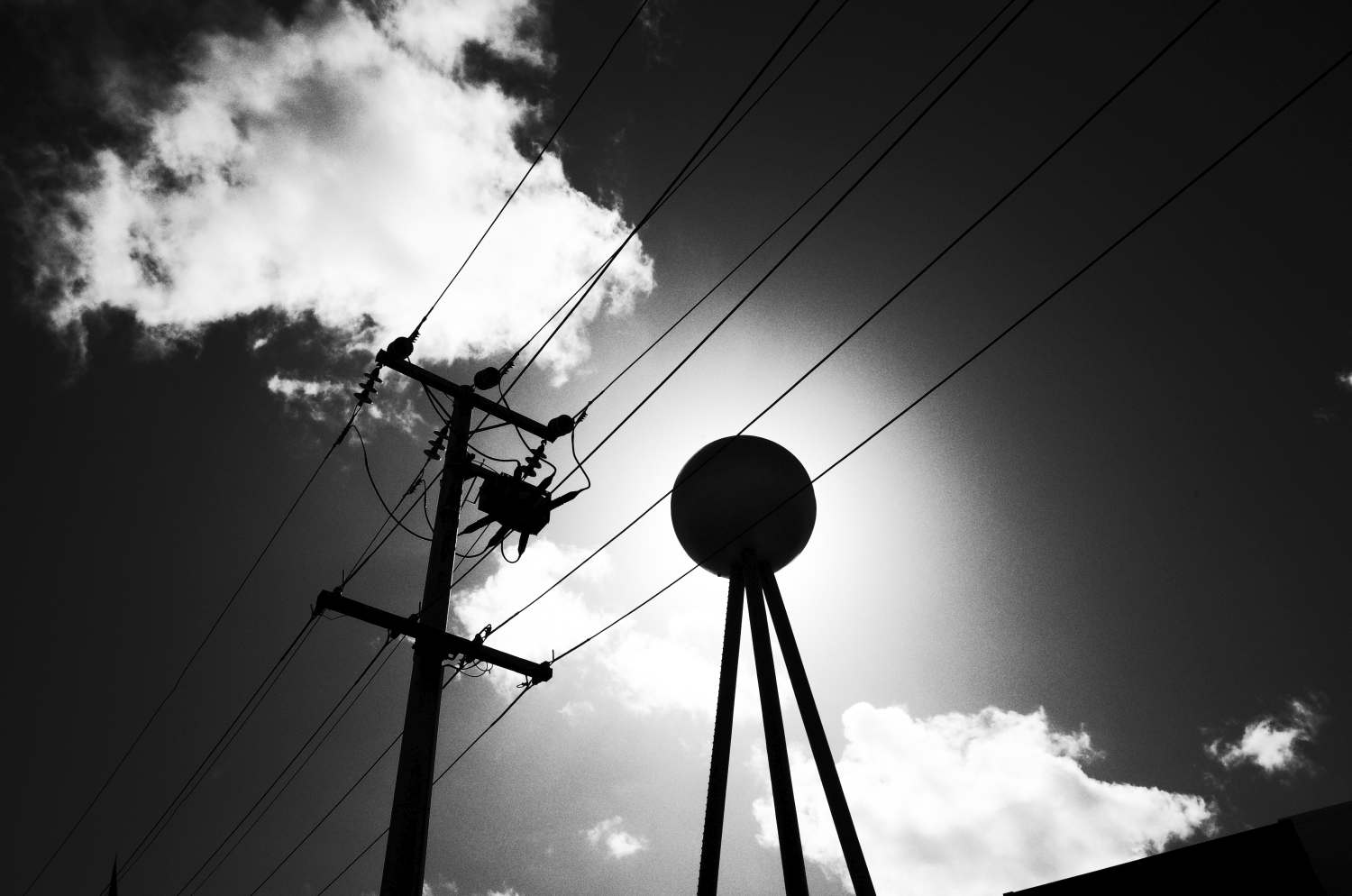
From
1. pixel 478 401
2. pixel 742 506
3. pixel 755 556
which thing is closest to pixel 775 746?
pixel 755 556

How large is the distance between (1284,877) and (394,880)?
29.9 ft

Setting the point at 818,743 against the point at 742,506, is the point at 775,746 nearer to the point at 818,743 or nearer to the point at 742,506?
the point at 818,743

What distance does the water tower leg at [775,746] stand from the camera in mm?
10227

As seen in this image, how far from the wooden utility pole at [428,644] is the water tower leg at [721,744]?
8.06 ft

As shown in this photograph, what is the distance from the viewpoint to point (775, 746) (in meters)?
11.2

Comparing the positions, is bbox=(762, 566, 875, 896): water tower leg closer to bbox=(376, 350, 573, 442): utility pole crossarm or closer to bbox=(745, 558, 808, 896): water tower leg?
bbox=(745, 558, 808, 896): water tower leg

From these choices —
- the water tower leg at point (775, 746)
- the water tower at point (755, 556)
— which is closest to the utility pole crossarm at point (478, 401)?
the water tower at point (755, 556)

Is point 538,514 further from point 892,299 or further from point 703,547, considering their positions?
point 892,299

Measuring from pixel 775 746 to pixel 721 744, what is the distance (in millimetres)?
766

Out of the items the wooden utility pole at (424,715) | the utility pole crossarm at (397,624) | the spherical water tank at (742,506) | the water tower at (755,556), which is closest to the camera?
the wooden utility pole at (424,715)

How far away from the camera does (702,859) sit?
10.4 metres

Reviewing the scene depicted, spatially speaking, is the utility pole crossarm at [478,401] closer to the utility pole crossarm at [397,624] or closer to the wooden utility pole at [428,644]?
the wooden utility pole at [428,644]

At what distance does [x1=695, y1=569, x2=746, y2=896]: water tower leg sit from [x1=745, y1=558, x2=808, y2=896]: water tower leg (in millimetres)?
228

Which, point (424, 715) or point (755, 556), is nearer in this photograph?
point (424, 715)
